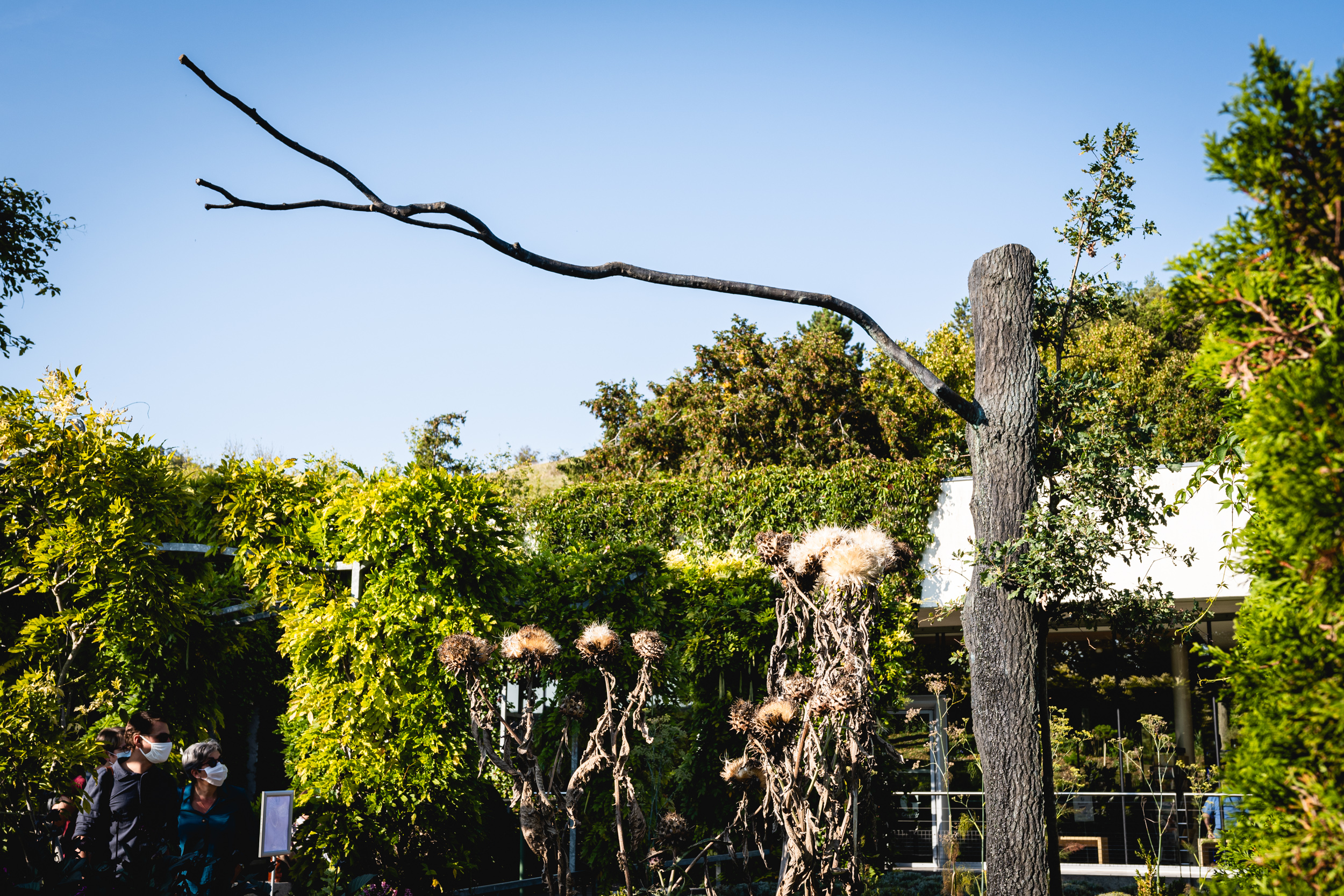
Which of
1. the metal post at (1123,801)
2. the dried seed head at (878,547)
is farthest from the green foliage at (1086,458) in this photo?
the metal post at (1123,801)

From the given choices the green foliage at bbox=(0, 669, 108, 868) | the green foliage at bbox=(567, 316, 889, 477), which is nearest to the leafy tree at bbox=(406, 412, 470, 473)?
the green foliage at bbox=(567, 316, 889, 477)

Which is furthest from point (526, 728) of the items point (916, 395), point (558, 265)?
point (916, 395)

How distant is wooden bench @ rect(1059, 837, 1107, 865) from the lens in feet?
38.8

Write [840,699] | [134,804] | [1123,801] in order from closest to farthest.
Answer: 1. [840,699]
2. [134,804]
3. [1123,801]

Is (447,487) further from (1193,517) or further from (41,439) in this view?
(1193,517)

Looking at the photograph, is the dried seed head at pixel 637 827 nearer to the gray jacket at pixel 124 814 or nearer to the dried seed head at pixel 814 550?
the dried seed head at pixel 814 550

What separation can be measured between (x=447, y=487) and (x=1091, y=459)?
14.3 ft

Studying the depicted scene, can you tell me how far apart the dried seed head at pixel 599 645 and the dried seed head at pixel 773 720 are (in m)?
1.10

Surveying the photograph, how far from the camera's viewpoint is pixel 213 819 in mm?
6047

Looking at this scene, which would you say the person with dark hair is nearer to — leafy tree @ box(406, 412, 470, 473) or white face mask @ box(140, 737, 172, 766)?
white face mask @ box(140, 737, 172, 766)

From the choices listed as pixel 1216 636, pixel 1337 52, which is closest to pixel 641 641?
pixel 1337 52

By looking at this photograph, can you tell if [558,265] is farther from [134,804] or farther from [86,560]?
[86,560]

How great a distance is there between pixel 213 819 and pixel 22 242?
45.4 ft

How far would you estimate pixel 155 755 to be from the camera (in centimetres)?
611
